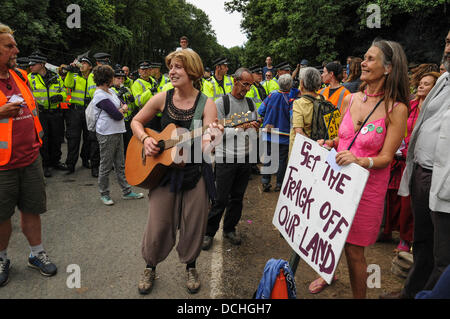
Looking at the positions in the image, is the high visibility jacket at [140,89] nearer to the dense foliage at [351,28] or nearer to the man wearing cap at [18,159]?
the man wearing cap at [18,159]

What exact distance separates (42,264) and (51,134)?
14.1 ft

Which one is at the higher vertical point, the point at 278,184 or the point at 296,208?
the point at 296,208

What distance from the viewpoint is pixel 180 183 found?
106 inches

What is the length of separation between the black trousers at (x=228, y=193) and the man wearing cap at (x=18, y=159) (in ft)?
5.69

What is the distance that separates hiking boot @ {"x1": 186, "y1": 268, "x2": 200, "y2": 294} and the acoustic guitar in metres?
0.90

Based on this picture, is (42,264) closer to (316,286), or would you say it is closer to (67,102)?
(316,286)

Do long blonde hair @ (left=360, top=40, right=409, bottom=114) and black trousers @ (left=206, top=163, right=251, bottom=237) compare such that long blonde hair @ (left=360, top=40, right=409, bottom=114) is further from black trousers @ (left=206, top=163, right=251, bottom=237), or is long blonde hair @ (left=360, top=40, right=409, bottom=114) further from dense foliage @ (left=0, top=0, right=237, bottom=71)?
dense foliage @ (left=0, top=0, right=237, bottom=71)

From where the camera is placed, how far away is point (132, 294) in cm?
286

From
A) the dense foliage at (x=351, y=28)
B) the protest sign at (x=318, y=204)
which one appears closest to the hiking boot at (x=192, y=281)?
the protest sign at (x=318, y=204)

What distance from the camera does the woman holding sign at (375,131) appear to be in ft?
7.47

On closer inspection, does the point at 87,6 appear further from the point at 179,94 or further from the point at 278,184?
the point at 179,94
